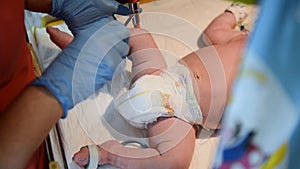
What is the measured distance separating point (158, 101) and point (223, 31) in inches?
12.5

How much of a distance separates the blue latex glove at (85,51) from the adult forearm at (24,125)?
1.0 inches

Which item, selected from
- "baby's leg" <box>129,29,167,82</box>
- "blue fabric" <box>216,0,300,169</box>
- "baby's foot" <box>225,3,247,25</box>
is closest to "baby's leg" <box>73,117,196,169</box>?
"baby's leg" <box>129,29,167,82</box>

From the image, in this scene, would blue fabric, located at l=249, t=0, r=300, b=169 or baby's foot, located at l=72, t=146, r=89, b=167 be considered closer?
blue fabric, located at l=249, t=0, r=300, b=169

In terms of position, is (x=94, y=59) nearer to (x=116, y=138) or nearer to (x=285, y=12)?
(x=116, y=138)

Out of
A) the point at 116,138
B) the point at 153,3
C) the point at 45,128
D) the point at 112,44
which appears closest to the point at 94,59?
the point at 112,44

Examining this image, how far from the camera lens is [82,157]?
0.86m

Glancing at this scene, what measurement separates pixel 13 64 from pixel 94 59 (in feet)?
0.46

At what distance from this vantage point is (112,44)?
2.51 ft

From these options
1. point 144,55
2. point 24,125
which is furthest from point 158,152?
point 24,125

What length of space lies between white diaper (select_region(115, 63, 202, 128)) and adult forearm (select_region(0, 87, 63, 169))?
0.35 metres

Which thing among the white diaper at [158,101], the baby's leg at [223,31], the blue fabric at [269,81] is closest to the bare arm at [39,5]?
the white diaper at [158,101]

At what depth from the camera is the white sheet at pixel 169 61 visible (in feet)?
3.08

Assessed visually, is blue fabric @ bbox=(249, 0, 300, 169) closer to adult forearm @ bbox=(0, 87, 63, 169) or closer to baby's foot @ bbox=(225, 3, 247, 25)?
adult forearm @ bbox=(0, 87, 63, 169)

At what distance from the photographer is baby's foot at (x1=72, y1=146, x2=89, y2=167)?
86cm
